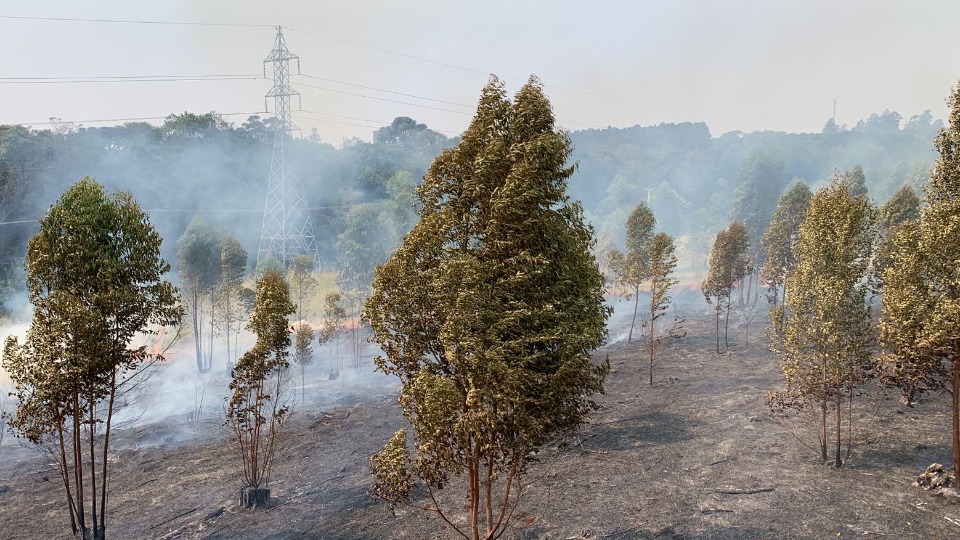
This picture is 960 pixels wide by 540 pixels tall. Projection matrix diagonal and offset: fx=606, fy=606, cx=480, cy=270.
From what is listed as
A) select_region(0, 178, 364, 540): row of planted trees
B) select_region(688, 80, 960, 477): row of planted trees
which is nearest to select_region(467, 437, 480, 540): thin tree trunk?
select_region(0, 178, 364, 540): row of planted trees

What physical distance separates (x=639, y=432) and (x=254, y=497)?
1673cm

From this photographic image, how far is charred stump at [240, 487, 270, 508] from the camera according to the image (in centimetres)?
2222

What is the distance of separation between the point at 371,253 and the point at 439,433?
212 ft

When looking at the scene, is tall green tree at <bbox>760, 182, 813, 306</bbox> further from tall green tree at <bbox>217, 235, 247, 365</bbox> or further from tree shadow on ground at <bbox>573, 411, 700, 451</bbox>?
tall green tree at <bbox>217, 235, 247, 365</bbox>

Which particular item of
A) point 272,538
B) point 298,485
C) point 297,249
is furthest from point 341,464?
point 297,249

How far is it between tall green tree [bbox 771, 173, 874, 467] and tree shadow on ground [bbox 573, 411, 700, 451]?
796cm

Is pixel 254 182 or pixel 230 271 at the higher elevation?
pixel 254 182

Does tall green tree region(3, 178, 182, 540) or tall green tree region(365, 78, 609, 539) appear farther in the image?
tall green tree region(3, 178, 182, 540)

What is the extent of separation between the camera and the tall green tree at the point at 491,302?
11.2 metres

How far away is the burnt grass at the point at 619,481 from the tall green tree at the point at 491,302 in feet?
26.4

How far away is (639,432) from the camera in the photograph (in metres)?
28.1

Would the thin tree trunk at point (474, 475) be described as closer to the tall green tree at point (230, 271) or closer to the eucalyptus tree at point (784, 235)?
the eucalyptus tree at point (784, 235)

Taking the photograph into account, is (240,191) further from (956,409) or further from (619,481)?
(956,409)

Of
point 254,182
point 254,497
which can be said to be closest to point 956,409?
point 254,497
